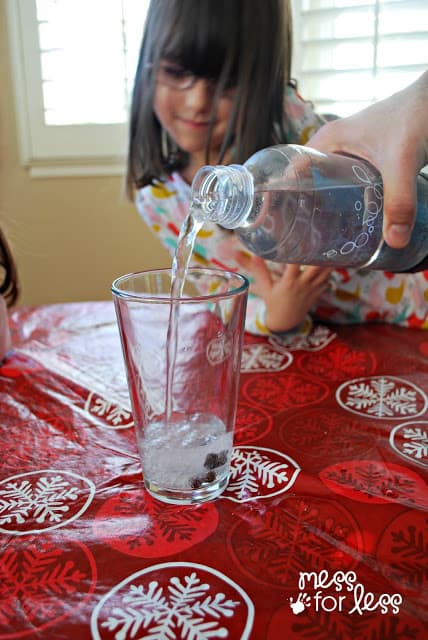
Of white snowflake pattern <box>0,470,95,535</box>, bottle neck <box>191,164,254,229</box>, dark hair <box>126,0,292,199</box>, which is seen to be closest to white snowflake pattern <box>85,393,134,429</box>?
white snowflake pattern <box>0,470,95,535</box>

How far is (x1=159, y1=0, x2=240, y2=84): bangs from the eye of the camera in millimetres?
929

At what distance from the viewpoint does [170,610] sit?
1.17 ft

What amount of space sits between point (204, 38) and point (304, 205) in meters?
0.48

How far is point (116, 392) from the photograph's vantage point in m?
0.69

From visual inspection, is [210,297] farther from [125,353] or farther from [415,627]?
[415,627]

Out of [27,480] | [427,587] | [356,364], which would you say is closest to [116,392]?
[27,480]

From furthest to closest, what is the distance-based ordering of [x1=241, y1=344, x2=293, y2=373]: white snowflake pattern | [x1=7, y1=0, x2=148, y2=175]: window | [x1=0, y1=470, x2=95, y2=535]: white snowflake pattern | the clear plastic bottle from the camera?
[x1=7, y1=0, x2=148, y2=175]: window → [x1=241, y1=344, x2=293, y2=373]: white snowflake pattern → the clear plastic bottle → [x1=0, y1=470, x2=95, y2=535]: white snowflake pattern

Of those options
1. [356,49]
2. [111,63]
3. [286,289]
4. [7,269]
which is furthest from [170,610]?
[111,63]

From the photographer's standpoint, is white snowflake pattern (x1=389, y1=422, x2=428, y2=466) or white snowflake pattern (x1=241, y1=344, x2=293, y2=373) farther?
white snowflake pattern (x1=241, y1=344, x2=293, y2=373)

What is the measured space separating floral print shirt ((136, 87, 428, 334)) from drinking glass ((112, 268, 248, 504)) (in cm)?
38

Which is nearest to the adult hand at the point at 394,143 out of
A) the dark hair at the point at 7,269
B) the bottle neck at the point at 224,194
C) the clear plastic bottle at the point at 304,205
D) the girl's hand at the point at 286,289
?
the clear plastic bottle at the point at 304,205

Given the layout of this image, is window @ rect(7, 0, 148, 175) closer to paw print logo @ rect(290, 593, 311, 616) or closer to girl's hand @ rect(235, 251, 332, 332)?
girl's hand @ rect(235, 251, 332, 332)

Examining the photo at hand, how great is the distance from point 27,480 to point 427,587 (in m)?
0.32

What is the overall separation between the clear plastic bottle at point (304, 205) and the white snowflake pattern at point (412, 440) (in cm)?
18
